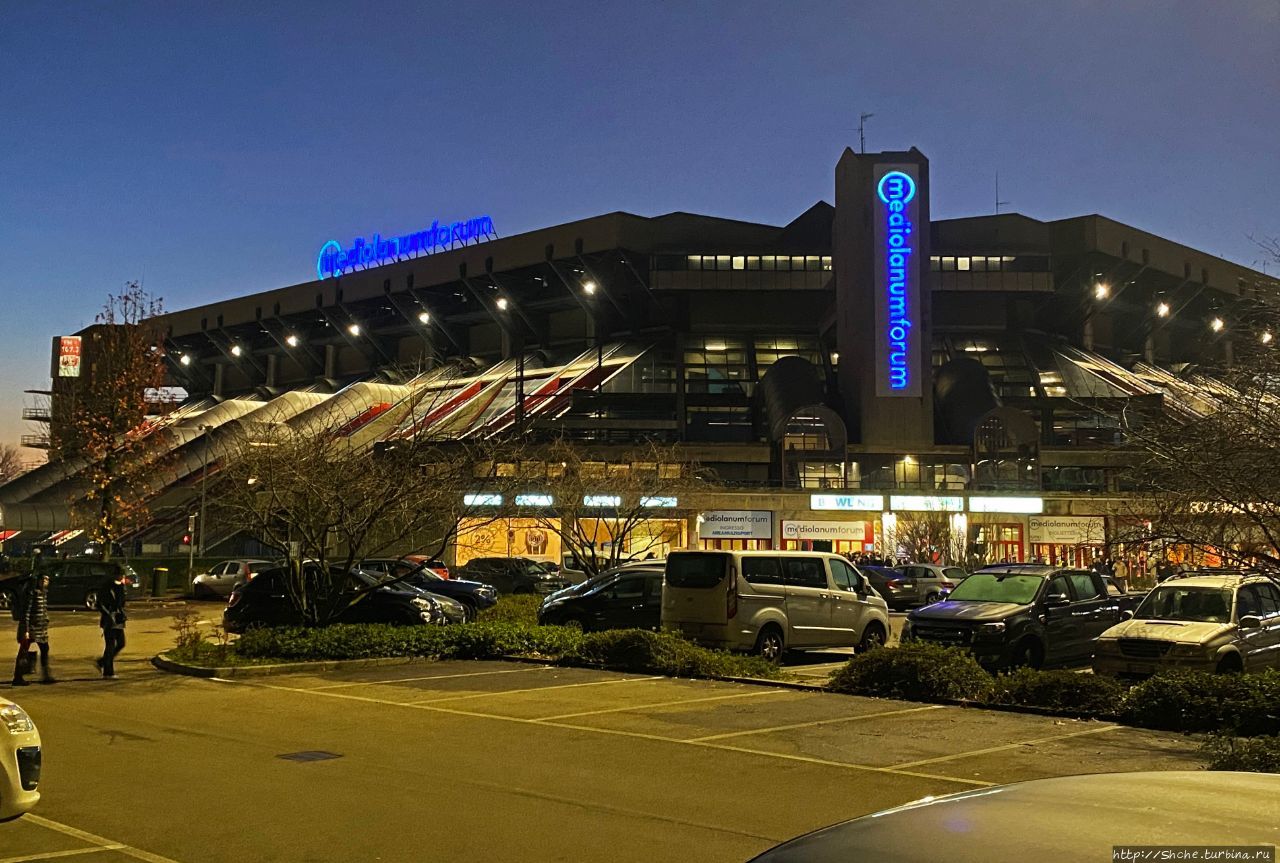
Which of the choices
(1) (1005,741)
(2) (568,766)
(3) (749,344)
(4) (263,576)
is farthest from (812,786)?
(3) (749,344)

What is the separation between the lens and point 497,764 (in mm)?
10195

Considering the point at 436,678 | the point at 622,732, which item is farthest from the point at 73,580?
the point at 622,732

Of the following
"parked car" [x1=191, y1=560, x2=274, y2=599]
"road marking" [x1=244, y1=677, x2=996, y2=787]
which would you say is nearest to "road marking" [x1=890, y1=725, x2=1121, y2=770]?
"road marking" [x1=244, y1=677, x2=996, y2=787]

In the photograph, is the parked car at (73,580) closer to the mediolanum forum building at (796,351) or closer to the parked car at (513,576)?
the parked car at (513,576)

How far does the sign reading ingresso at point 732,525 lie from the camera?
52.2 meters

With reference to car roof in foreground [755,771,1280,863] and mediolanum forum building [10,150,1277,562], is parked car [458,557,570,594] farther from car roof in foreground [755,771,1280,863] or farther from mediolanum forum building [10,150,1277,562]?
car roof in foreground [755,771,1280,863]

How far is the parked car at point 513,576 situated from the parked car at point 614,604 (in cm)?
1395

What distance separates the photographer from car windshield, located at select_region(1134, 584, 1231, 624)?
15.8 meters

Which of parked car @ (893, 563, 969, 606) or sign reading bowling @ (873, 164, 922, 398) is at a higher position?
sign reading bowling @ (873, 164, 922, 398)

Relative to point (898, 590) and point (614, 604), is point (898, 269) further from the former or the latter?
point (614, 604)

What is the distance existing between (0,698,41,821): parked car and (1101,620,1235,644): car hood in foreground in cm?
1323

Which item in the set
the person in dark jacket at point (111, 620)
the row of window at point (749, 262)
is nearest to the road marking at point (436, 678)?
the person in dark jacket at point (111, 620)

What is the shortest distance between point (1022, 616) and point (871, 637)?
12.6 ft

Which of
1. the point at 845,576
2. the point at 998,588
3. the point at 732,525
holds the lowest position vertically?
the point at 998,588
